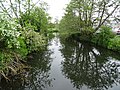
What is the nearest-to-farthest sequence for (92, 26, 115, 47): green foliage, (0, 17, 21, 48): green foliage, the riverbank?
(0, 17, 21, 48): green foliage, the riverbank, (92, 26, 115, 47): green foliage

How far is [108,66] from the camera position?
1448 centimetres

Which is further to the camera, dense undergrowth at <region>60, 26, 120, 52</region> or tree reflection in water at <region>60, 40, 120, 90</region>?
dense undergrowth at <region>60, 26, 120, 52</region>

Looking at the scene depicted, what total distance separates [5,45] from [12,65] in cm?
139

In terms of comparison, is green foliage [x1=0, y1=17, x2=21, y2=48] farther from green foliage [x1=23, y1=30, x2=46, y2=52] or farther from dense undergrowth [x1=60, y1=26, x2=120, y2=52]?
dense undergrowth [x1=60, y1=26, x2=120, y2=52]

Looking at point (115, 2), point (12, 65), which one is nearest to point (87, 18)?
point (115, 2)

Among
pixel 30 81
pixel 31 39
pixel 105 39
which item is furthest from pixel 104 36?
pixel 30 81

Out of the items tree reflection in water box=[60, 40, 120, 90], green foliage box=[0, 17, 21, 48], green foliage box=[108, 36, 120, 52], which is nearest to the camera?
green foliage box=[0, 17, 21, 48]

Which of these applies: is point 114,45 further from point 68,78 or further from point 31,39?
point 68,78

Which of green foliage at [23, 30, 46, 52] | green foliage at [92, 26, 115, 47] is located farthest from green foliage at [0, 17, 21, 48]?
green foliage at [92, 26, 115, 47]

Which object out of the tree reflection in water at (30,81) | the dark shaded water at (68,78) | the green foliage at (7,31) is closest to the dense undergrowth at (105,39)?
the dark shaded water at (68,78)

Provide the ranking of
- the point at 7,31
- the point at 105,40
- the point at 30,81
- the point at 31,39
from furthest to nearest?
the point at 105,40, the point at 31,39, the point at 30,81, the point at 7,31

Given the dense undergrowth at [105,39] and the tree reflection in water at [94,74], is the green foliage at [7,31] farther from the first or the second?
the dense undergrowth at [105,39]

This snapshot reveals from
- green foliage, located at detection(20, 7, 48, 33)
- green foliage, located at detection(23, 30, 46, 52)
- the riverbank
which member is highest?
green foliage, located at detection(20, 7, 48, 33)

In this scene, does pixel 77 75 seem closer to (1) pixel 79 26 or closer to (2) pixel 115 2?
(2) pixel 115 2
